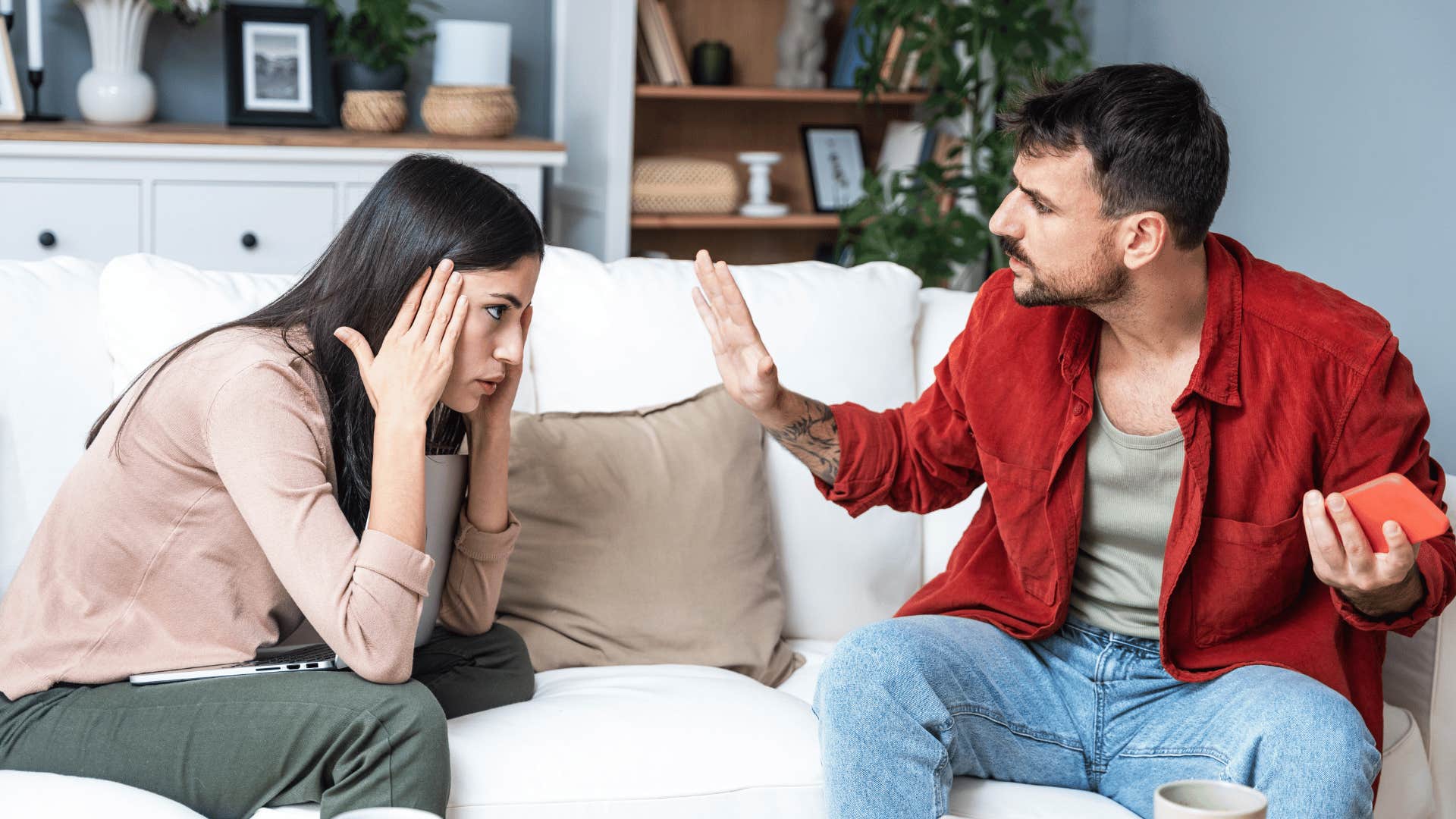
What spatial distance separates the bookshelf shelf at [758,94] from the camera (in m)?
3.75

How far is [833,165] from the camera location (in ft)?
13.5

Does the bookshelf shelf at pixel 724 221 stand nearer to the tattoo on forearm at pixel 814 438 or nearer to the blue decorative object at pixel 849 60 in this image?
the blue decorative object at pixel 849 60

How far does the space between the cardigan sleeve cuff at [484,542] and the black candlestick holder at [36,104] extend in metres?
2.19

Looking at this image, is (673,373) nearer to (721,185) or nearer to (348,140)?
(348,140)

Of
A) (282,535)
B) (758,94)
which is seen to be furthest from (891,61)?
(282,535)

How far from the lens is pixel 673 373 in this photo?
1.99 metres

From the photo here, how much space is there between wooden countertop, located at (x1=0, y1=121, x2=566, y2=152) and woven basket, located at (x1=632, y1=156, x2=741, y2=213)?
1.16 ft

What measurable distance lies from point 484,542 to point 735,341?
0.39 meters

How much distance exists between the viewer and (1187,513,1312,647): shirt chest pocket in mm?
1529

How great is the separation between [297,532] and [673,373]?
2.49 ft

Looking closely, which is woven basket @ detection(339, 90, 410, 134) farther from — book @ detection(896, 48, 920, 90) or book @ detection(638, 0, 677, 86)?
book @ detection(896, 48, 920, 90)

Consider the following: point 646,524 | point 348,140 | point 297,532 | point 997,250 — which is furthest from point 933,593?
point 348,140

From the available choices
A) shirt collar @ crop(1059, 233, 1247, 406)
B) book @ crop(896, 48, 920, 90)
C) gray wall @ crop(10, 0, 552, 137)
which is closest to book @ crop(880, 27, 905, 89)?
book @ crop(896, 48, 920, 90)

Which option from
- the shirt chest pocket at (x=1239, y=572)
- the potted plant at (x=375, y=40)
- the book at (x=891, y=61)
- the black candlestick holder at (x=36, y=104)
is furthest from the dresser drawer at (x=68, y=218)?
the shirt chest pocket at (x=1239, y=572)
